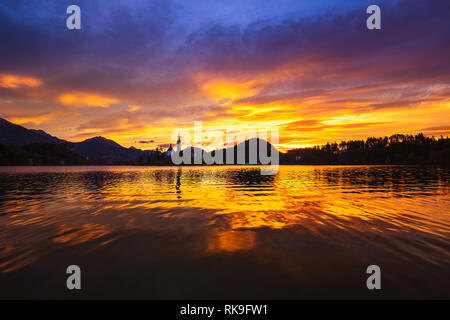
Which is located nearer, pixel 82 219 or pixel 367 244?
pixel 367 244

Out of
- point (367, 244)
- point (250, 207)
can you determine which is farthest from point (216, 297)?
point (250, 207)

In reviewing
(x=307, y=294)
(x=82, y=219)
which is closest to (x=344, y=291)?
(x=307, y=294)

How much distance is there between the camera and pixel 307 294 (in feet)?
21.8

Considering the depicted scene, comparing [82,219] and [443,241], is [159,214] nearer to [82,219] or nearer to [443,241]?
[82,219]

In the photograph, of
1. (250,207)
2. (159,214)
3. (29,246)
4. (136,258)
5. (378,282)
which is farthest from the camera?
(250,207)

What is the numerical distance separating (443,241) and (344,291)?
839 cm

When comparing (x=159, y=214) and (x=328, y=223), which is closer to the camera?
(x=328, y=223)

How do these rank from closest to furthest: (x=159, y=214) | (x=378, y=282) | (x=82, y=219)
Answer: (x=378, y=282), (x=82, y=219), (x=159, y=214)

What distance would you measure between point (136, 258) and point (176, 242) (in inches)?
93.7

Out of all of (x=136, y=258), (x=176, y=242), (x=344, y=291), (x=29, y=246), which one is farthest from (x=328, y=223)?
(x=29, y=246)

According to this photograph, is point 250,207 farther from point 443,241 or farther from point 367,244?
point 443,241

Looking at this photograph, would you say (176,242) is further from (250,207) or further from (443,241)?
(443,241)
